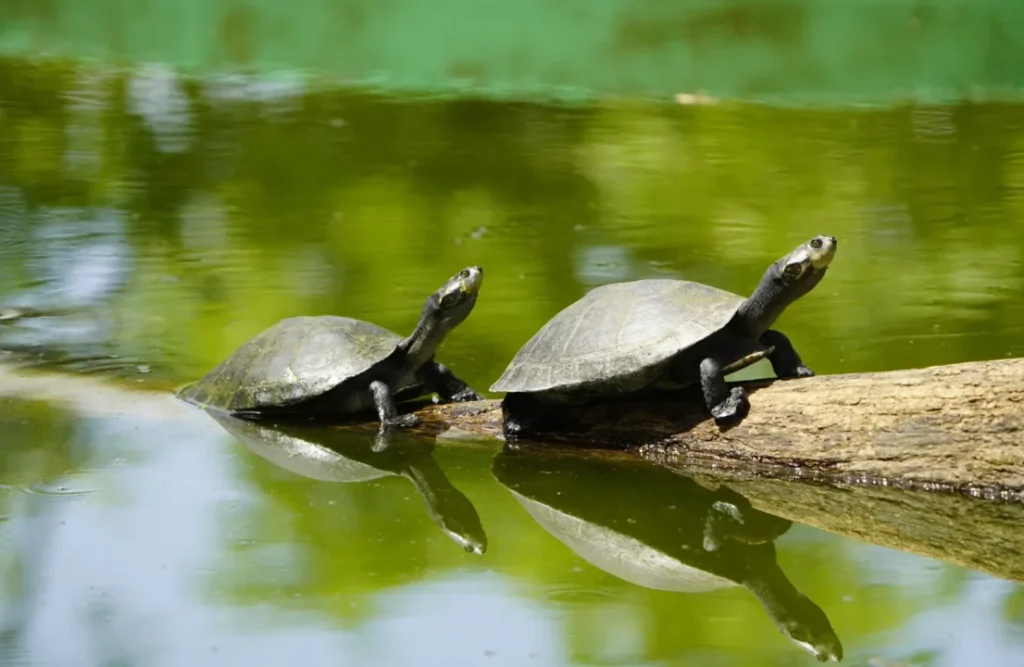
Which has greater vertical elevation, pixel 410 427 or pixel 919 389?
pixel 919 389

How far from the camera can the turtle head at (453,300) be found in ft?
16.9

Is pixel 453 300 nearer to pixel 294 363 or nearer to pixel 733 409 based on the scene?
pixel 294 363

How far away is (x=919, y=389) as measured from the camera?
4.09 metres

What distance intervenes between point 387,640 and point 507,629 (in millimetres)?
324

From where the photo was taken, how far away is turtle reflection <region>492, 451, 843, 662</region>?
11.7 feet

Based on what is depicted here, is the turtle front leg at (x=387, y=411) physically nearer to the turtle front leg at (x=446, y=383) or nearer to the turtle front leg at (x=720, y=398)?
the turtle front leg at (x=446, y=383)

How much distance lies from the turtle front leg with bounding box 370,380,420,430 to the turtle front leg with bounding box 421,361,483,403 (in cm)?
22

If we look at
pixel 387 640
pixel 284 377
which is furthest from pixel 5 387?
pixel 387 640

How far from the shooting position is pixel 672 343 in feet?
14.3

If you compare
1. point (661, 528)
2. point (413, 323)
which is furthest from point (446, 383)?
point (661, 528)

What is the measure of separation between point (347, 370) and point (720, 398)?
1.58m

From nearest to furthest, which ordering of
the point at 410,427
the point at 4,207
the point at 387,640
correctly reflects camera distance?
the point at 387,640, the point at 410,427, the point at 4,207

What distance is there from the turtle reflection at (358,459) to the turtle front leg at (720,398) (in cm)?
91

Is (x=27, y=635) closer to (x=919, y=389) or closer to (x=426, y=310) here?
(x=426, y=310)
